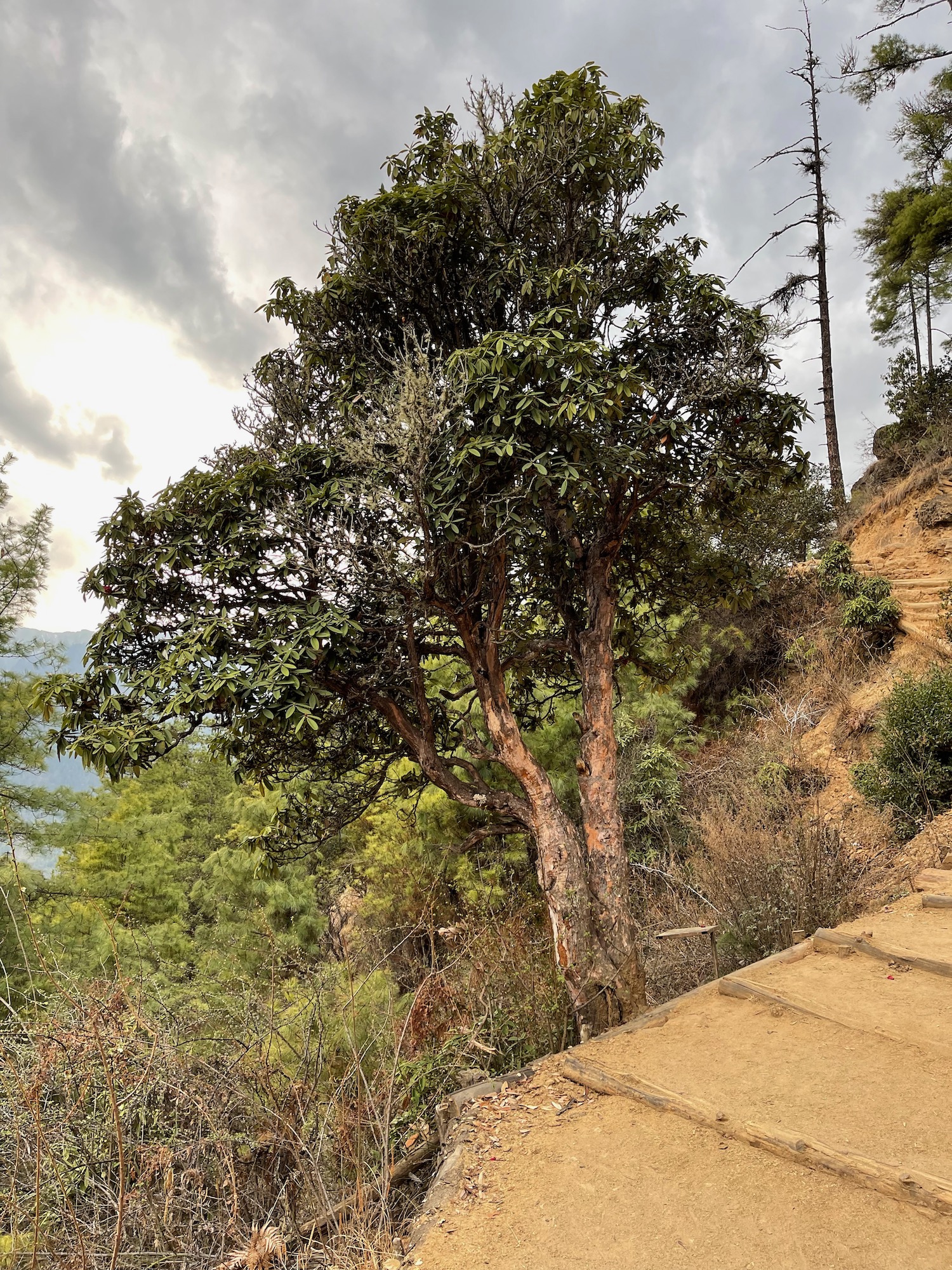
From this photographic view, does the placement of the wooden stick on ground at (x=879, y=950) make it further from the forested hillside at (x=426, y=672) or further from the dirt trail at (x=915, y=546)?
the dirt trail at (x=915, y=546)

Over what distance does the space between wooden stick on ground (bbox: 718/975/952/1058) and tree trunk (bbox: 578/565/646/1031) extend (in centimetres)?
67

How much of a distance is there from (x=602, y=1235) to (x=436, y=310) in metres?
5.89

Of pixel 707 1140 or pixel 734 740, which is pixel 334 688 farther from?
pixel 734 740

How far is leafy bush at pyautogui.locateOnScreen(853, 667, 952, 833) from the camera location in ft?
27.5

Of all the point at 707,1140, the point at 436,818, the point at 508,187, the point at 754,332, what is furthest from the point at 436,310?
the point at 436,818

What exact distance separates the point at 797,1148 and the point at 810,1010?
5.12 feet

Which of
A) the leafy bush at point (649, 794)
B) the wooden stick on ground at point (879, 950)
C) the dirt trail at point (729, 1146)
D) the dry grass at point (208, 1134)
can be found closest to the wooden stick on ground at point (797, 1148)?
the dirt trail at point (729, 1146)

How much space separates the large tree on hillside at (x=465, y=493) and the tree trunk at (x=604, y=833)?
0.09 feet

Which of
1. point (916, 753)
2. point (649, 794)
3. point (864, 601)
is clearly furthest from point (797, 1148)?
point (864, 601)

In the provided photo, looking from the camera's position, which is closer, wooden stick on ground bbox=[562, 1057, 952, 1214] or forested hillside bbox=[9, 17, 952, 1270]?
wooden stick on ground bbox=[562, 1057, 952, 1214]

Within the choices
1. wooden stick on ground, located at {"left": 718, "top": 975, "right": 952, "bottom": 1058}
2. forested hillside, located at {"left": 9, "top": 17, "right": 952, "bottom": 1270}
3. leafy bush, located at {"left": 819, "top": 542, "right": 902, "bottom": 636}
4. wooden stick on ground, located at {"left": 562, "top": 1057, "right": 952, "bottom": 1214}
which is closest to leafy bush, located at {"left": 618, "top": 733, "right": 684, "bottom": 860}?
forested hillside, located at {"left": 9, "top": 17, "right": 952, "bottom": 1270}

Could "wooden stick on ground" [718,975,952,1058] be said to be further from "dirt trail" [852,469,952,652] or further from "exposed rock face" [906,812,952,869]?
"dirt trail" [852,469,952,652]

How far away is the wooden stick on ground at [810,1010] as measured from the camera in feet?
12.4

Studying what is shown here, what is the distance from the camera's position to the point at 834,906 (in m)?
6.16
